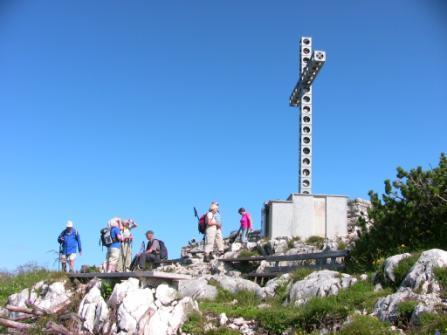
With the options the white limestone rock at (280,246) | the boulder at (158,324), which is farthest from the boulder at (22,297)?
the white limestone rock at (280,246)

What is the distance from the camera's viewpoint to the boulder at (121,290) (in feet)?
41.5

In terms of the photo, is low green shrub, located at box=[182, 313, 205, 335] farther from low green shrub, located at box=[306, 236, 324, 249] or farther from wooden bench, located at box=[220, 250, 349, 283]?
low green shrub, located at box=[306, 236, 324, 249]

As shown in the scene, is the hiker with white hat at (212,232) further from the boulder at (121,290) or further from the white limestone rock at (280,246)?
the boulder at (121,290)

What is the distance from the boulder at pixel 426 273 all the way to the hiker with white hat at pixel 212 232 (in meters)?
9.32

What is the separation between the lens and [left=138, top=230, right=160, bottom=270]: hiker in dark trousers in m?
16.1

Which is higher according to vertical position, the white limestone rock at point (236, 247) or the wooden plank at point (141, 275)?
the white limestone rock at point (236, 247)

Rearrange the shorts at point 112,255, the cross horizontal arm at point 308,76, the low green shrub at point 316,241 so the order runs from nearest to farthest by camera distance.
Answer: the shorts at point 112,255 → the low green shrub at point 316,241 → the cross horizontal arm at point 308,76

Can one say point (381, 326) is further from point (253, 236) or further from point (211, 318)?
point (253, 236)


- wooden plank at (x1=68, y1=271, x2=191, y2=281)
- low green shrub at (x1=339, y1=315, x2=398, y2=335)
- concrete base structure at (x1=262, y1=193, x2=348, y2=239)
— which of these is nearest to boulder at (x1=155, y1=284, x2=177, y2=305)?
wooden plank at (x1=68, y1=271, x2=191, y2=281)

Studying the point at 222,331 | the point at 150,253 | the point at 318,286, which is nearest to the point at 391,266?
the point at 318,286

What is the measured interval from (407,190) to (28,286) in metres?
10.3

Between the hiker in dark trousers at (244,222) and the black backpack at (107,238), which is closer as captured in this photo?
the black backpack at (107,238)

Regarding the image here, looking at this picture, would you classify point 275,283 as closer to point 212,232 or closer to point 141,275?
point 141,275

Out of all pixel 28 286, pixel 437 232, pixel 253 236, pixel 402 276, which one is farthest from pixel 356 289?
pixel 253 236
